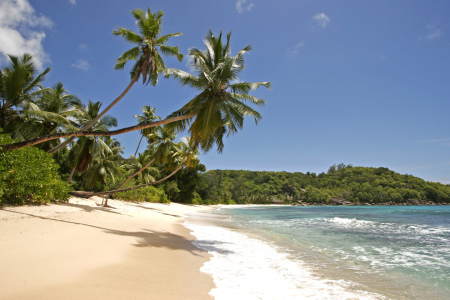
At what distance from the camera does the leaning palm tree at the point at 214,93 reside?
10.2m

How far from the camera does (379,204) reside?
82.7 metres

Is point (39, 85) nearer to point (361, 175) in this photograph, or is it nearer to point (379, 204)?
point (379, 204)

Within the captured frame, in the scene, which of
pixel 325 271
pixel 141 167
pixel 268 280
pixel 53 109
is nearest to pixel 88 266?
pixel 268 280

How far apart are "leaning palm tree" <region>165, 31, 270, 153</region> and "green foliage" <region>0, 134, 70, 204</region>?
19.4ft

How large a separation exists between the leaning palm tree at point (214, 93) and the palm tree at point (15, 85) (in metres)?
8.16

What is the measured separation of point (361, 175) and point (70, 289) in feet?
349

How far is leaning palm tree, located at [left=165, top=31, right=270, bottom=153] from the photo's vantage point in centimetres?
1019

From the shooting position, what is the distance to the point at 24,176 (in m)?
9.12

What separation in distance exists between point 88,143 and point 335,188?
10025 centimetres

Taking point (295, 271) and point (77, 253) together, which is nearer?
point (77, 253)

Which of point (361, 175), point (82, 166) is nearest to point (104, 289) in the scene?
point (82, 166)

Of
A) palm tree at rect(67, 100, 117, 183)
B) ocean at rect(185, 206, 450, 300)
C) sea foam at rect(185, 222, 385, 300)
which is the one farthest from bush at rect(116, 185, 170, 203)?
sea foam at rect(185, 222, 385, 300)

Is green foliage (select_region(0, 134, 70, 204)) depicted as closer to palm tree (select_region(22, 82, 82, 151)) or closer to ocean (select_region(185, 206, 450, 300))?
palm tree (select_region(22, 82, 82, 151))

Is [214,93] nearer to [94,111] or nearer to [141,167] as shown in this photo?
[94,111]
